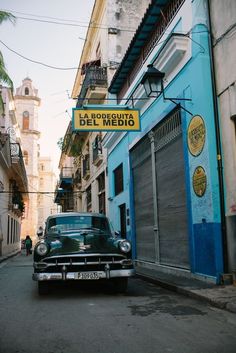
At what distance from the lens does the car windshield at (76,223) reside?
8930mm

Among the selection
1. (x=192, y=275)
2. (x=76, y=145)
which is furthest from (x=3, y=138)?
(x=192, y=275)

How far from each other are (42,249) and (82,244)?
0.74m

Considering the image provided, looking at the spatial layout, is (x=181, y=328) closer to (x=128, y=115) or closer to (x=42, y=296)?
(x=42, y=296)

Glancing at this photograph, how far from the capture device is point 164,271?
10.9 metres

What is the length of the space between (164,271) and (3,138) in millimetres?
15387

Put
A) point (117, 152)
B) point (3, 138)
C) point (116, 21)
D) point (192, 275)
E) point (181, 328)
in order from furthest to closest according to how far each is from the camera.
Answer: point (3, 138)
point (116, 21)
point (117, 152)
point (192, 275)
point (181, 328)

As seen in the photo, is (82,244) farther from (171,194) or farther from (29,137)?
(29,137)

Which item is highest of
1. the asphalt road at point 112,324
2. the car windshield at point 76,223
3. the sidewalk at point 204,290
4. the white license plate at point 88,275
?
the car windshield at point 76,223

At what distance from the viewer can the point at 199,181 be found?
28.3 ft

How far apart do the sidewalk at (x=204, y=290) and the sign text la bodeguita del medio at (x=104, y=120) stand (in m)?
4.37

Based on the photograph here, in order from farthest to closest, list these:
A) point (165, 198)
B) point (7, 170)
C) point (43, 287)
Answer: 1. point (7, 170)
2. point (165, 198)
3. point (43, 287)

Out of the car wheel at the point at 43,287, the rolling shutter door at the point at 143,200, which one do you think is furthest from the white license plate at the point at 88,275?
the rolling shutter door at the point at 143,200

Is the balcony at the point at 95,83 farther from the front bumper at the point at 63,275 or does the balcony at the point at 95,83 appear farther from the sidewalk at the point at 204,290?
the front bumper at the point at 63,275

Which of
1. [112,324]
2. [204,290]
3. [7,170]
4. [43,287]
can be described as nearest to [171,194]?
[204,290]
